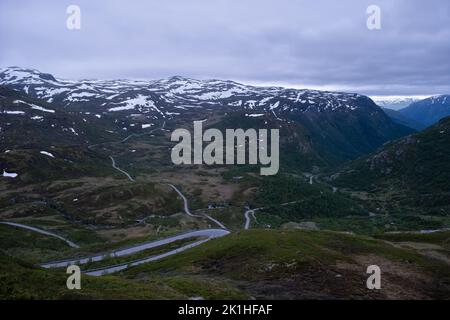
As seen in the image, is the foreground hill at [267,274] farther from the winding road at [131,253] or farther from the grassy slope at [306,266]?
the winding road at [131,253]

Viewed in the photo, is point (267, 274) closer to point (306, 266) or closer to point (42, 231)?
point (306, 266)

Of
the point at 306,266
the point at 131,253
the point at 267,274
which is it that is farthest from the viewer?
the point at 131,253

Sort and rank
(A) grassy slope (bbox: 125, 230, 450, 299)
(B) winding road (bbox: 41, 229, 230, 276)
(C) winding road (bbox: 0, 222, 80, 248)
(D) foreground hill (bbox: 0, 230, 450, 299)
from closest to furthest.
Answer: (D) foreground hill (bbox: 0, 230, 450, 299) < (A) grassy slope (bbox: 125, 230, 450, 299) < (B) winding road (bbox: 41, 229, 230, 276) < (C) winding road (bbox: 0, 222, 80, 248)

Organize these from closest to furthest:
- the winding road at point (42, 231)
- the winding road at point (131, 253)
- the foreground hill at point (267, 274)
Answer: the foreground hill at point (267, 274), the winding road at point (131, 253), the winding road at point (42, 231)

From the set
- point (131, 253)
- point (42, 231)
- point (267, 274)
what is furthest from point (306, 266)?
point (42, 231)

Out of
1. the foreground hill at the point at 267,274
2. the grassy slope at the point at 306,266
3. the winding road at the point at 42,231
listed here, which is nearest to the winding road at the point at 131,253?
the foreground hill at the point at 267,274

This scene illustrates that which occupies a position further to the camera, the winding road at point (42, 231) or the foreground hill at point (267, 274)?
the winding road at point (42, 231)

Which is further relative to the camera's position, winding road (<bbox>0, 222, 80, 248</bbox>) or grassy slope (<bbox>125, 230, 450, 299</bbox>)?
winding road (<bbox>0, 222, 80, 248</bbox>)

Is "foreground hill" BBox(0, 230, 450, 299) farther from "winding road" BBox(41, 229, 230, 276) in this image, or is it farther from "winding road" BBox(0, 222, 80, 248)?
"winding road" BBox(0, 222, 80, 248)

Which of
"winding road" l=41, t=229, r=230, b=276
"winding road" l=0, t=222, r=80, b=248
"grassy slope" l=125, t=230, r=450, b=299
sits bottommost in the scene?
"winding road" l=0, t=222, r=80, b=248

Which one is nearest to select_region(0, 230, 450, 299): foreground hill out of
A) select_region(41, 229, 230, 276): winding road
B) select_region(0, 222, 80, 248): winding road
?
select_region(41, 229, 230, 276): winding road

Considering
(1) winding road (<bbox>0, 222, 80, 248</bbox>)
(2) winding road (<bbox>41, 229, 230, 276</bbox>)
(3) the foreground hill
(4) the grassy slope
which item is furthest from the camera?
(1) winding road (<bbox>0, 222, 80, 248</bbox>)
